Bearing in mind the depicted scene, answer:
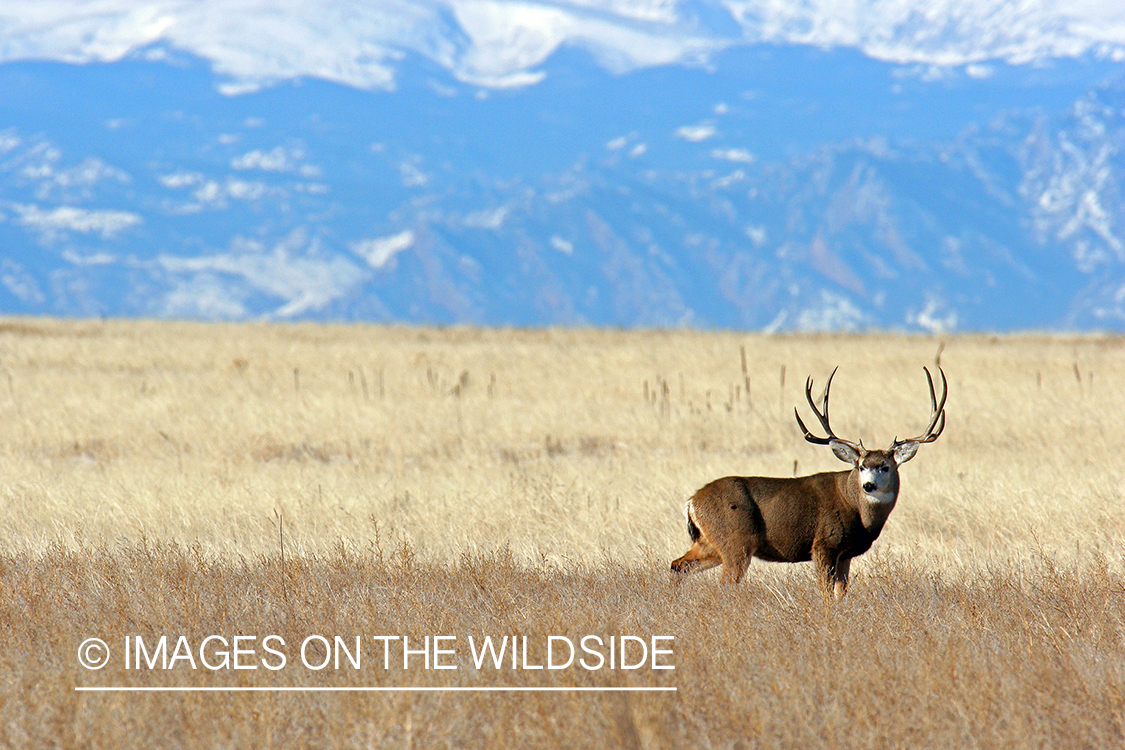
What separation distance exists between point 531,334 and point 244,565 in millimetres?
25702

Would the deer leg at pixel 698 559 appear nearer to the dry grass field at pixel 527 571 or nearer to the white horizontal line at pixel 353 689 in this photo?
the dry grass field at pixel 527 571

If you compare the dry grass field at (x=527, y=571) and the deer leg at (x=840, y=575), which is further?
the deer leg at (x=840, y=575)

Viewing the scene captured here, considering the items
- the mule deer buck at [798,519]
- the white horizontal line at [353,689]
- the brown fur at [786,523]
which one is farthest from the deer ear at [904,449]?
the white horizontal line at [353,689]

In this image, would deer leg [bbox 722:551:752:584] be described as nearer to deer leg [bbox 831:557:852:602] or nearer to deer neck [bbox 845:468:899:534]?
deer leg [bbox 831:557:852:602]

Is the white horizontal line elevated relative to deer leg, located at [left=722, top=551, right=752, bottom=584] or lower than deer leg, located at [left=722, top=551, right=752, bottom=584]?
lower

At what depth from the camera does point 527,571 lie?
7992 mm

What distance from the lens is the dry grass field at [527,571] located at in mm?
5277

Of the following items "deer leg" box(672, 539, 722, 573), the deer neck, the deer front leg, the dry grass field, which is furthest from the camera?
"deer leg" box(672, 539, 722, 573)

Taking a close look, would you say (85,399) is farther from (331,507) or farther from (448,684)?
(448,684)

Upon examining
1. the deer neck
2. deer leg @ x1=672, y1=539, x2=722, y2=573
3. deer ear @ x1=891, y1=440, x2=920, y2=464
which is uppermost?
deer ear @ x1=891, y1=440, x2=920, y2=464

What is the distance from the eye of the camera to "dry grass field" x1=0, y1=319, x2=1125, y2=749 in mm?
5277

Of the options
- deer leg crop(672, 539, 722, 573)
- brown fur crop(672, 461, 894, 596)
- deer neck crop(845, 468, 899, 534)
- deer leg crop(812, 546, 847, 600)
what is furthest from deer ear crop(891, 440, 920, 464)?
deer leg crop(672, 539, 722, 573)

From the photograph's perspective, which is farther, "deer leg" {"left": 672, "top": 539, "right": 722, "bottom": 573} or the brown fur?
"deer leg" {"left": 672, "top": 539, "right": 722, "bottom": 573}

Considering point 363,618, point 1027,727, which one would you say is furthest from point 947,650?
point 363,618
